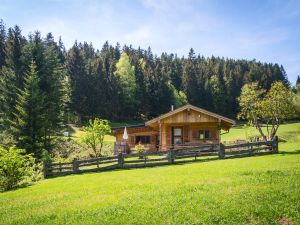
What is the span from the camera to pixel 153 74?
9550 centimetres

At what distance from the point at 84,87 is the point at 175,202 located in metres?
69.8

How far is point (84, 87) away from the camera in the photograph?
78.2 meters

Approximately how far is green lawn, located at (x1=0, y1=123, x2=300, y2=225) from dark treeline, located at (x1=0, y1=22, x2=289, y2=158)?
21715 millimetres

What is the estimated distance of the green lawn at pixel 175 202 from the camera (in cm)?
980

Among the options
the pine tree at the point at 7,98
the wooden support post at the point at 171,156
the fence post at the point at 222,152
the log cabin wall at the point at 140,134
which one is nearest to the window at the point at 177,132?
the log cabin wall at the point at 140,134

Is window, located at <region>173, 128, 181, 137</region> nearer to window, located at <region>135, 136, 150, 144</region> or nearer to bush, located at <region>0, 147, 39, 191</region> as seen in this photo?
window, located at <region>135, 136, 150, 144</region>

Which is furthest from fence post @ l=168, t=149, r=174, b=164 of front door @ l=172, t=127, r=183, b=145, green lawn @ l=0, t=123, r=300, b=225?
front door @ l=172, t=127, r=183, b=145

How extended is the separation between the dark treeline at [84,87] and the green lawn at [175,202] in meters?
21.7

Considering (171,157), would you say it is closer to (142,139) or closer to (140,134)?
(140,134)

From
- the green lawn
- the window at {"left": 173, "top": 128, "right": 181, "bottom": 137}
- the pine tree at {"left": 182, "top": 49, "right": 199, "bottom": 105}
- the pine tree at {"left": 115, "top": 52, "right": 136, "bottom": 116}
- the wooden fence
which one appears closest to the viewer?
the green lawn

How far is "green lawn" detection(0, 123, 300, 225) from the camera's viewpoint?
9805 mm

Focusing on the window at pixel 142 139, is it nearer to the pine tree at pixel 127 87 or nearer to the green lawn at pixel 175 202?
the green lawn at pixel 175 202

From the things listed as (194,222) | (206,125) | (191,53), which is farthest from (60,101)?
(191,53)

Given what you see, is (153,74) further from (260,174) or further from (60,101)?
(260,174)
